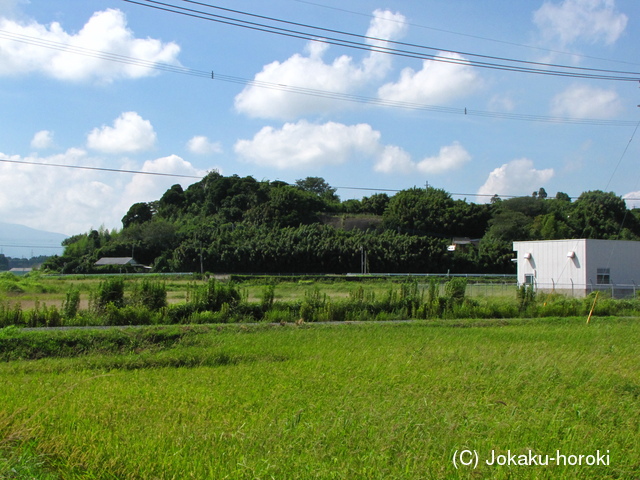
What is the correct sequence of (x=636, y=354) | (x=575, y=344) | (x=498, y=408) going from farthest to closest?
1. (x=575, y=344)
2. (x=636, y=354)
3. (x=498, y=408)

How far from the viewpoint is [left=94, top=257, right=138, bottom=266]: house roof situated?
70.8 metres

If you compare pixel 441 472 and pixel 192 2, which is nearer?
pixel 441 472

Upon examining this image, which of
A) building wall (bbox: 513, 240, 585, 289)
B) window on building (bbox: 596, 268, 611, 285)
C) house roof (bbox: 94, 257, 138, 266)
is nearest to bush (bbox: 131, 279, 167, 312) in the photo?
building wall (bbox: 513, 240, 585, 289)

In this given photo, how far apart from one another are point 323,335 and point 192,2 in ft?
33.2

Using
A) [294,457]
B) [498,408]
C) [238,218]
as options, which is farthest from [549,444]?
[238,218]

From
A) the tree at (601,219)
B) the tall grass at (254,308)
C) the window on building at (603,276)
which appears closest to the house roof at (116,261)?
the tall grass at (254,308)

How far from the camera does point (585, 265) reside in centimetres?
3269

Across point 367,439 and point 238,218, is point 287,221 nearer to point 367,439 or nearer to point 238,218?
point 238,218

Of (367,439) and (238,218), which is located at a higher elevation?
(238,218)

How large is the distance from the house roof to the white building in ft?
178

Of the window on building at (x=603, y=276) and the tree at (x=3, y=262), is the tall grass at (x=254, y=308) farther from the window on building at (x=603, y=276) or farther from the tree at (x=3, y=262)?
the tree at (x=3, y=262)

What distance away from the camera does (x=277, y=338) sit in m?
14.6

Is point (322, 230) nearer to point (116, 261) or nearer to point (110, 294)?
point (116, 261)

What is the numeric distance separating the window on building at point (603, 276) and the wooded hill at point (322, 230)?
32519 millimetres
